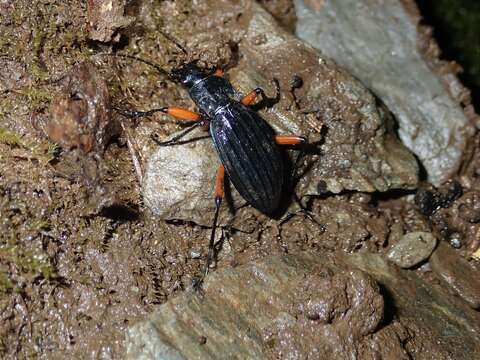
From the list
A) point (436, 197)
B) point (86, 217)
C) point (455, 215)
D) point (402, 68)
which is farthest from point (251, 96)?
point (455, 215)

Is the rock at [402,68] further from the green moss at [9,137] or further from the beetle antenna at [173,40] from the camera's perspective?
the green moss at [9,137]

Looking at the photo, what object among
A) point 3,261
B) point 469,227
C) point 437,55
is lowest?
point 3,261

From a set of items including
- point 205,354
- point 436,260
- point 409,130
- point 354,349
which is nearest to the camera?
point 205,354

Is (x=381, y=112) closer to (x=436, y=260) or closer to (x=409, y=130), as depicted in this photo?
(x=409, y=130)

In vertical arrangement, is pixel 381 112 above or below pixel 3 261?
above

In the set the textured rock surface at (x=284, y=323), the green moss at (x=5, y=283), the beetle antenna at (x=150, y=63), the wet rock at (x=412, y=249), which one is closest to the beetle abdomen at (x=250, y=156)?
the textured rock surface at (x=284, y=323)

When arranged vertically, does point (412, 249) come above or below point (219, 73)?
below

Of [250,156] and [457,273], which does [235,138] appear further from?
[457,273]

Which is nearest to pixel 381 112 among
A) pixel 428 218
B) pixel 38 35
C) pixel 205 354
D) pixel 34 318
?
pixel 428 218
